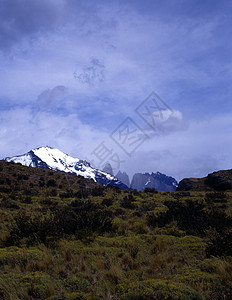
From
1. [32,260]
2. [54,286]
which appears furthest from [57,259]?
[54,286]

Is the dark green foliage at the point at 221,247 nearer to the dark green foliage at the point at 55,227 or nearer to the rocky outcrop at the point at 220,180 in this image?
the dark green foliage at the point at 55,227

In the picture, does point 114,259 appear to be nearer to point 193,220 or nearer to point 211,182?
point 193,220

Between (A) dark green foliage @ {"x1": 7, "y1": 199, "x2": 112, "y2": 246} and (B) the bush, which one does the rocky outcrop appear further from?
(B) the bush

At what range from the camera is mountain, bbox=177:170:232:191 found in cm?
2891

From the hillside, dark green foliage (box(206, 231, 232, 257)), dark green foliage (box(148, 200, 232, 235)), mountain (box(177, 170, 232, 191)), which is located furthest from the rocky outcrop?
dark green foliage (box(206, 231, 232, 257))

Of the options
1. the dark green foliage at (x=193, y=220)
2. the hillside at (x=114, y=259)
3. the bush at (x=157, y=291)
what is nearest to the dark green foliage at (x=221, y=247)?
the hillside at (x=114, y=259)

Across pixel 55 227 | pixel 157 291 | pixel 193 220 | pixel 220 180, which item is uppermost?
pixel 220 180

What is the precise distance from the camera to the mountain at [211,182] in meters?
28.9

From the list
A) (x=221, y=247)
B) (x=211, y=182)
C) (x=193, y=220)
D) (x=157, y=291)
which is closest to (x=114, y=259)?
(x=157, y=291)

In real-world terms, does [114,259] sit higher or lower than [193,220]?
lower

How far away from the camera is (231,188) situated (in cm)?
2778

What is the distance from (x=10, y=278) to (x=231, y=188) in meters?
29.5

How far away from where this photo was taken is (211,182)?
31672mm

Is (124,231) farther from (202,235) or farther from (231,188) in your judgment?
(231,188)
